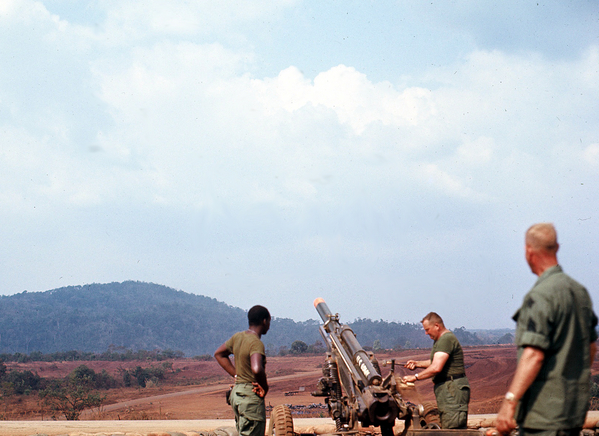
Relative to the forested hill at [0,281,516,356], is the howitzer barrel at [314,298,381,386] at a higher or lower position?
higher

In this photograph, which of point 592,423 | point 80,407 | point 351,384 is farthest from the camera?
point 80,407

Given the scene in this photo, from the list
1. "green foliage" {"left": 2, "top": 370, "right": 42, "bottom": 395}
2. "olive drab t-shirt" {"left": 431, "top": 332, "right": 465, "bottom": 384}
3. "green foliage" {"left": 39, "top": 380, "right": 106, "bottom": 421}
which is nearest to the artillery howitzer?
"olive drab t-shirt" {"left": 431, "top": 332, "right": 465, "bottom": 384}

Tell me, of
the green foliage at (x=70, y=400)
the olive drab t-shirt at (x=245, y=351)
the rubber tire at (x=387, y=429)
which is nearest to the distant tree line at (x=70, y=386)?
the green foliage at (x=70, y=400)

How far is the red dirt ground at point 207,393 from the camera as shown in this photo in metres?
22.7

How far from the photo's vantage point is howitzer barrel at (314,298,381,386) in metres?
6.60

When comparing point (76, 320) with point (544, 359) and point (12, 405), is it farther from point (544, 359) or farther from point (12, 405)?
point (544, 359)

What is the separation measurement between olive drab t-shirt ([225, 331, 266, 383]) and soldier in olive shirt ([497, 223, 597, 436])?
2.32 metres

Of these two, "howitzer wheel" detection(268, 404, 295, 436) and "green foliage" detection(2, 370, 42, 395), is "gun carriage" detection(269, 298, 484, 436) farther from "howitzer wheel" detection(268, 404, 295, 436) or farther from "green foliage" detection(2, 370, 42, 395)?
"green foliage" detection(2, 370, 42, 395)

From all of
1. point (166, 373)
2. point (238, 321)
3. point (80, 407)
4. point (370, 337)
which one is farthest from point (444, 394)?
point (238, 321)

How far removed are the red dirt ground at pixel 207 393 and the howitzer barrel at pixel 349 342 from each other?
1020 cm

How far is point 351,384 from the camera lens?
742 centimetres

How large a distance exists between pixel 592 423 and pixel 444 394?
15.1 feet

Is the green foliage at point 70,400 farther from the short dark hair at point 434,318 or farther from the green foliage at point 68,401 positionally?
the short dark hair at point 434,318

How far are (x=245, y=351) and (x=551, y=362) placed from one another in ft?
8.59
